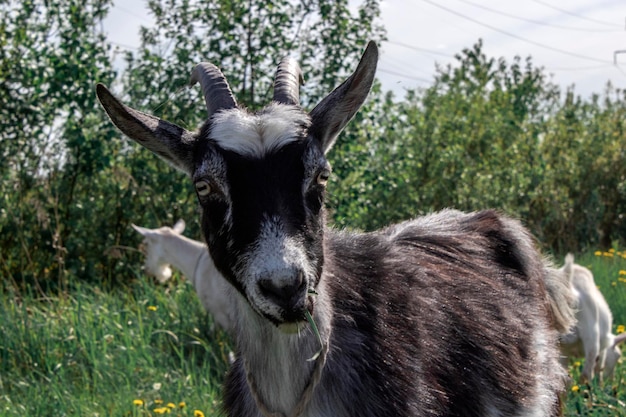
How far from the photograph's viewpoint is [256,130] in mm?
3314

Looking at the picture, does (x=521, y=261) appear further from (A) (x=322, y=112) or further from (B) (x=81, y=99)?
(B) (x=81, y=99)

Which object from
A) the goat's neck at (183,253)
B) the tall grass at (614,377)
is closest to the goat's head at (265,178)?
the tall grass at (614,377)

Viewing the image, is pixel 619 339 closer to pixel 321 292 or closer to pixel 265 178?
pixel 321 292

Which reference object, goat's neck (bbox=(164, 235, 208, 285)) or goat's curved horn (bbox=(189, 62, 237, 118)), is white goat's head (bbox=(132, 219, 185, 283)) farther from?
goat's curved horn (bbox=(189, 62, 237, 118))

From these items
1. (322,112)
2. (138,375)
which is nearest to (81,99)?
(138,375)

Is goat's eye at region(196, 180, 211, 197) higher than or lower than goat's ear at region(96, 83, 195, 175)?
lower

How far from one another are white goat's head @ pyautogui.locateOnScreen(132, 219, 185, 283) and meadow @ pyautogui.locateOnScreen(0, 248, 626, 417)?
1.41ft

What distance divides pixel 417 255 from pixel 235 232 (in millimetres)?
1289

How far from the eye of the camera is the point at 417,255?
422 centimetres

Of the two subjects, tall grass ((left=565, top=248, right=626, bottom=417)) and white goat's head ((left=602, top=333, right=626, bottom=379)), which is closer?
tall grass ((left=565, top=248, right=626, bottom=417))

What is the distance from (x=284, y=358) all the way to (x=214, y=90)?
113 centimetres

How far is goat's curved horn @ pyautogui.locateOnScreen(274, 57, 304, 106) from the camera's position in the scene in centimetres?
376

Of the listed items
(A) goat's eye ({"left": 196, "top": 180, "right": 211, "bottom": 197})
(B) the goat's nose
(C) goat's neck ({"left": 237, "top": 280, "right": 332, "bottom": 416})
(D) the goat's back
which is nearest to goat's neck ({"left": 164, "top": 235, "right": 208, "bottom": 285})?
(D) the goat's back

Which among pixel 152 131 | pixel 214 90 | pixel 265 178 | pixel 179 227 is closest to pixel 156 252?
pixel 179 227
